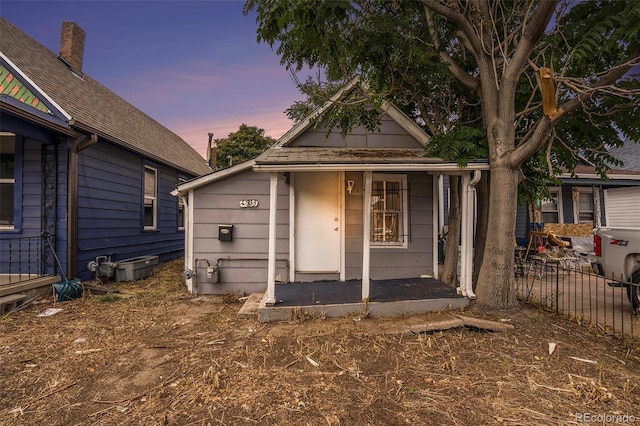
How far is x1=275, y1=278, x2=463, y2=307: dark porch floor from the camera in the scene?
5105 mm

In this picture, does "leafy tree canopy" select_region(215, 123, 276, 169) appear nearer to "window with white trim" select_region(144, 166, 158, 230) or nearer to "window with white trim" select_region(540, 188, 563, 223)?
"window with white trim" select_region(144, 166, 158, 230)

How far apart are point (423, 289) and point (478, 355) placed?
2.09m

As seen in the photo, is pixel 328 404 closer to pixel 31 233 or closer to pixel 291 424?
pixel 291 424

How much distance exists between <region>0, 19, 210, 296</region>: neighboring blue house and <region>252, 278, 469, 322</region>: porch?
15.1 feet

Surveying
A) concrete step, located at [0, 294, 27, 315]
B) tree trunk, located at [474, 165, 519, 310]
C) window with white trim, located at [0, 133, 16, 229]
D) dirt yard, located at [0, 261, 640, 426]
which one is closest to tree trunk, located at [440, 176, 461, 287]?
tree trunk, located at [474, 165, 519, 310]

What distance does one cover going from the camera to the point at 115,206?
27.2 ft

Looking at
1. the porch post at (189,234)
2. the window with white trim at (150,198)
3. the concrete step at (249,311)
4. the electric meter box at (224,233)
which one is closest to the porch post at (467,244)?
the concrete step at (249,311)

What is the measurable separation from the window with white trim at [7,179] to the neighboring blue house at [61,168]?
0.02 meters

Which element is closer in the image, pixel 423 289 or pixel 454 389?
pixel 454 389

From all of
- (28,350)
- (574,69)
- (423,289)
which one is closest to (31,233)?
(28,350)

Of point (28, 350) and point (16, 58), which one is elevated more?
point (16, 58)

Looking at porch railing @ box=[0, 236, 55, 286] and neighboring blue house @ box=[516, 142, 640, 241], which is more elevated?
neighboring blue house @ box=[516, 142, 640, 241]

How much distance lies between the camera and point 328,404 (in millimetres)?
2676

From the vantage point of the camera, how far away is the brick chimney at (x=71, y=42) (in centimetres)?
937
